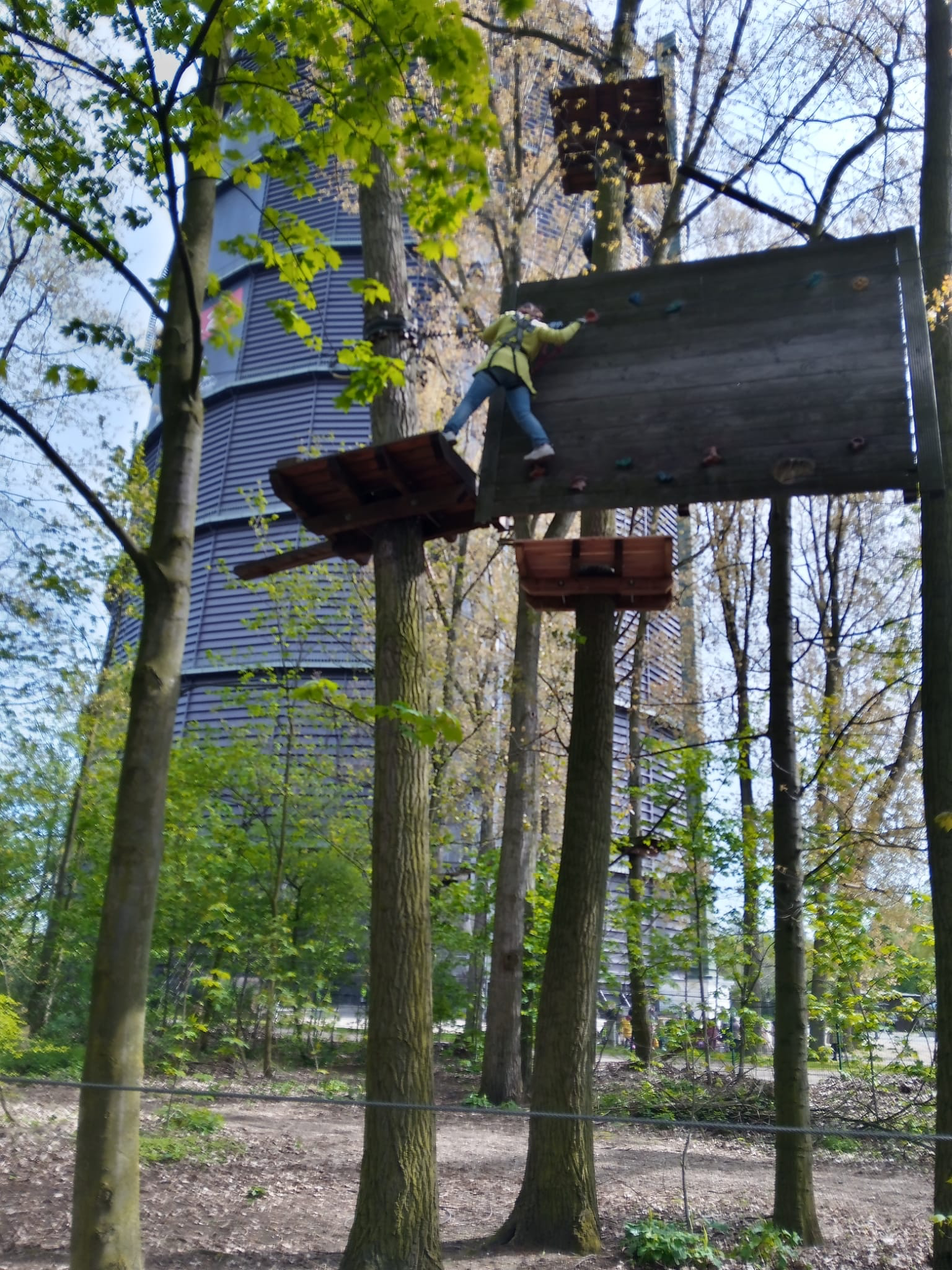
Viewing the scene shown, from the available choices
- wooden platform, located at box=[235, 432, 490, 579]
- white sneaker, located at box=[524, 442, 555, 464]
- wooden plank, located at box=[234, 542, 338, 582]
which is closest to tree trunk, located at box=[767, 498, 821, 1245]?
white sneaker, located at box=[524, 442, 555, 464]

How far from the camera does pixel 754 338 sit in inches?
263

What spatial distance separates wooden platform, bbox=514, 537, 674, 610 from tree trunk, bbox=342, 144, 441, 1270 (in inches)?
36.9

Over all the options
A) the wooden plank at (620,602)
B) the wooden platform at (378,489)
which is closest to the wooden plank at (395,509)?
the wooden platform at (378,489)

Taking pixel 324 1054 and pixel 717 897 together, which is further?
pixel 324 1054

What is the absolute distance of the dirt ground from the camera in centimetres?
661

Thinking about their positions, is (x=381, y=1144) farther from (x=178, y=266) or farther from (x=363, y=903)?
(x=363, y=903)

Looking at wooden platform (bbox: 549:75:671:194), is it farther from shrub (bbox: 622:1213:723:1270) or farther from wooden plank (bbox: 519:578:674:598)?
shrub (bbox: 622:1213:723:1270)

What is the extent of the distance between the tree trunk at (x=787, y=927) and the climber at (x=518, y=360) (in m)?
2.69

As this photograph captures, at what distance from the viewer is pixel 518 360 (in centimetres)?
694

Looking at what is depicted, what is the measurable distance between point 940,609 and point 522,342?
3.40m

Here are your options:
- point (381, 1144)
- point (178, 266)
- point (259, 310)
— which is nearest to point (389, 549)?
point (178, 266)

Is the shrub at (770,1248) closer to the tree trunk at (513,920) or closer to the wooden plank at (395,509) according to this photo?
the wooden plank at (395,509)

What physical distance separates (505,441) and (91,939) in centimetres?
1068

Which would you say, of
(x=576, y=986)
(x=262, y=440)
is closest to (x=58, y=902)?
(x=576, y=986)
